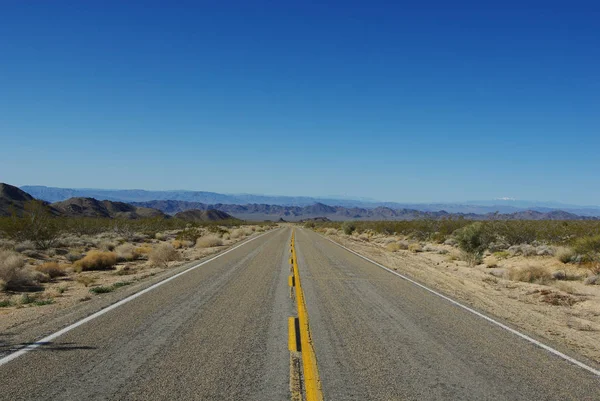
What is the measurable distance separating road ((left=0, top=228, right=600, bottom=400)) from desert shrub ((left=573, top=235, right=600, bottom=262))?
41.8 ft

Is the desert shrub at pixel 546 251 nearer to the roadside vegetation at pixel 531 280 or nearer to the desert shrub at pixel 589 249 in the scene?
the roadside vegetation at pixel 531 280

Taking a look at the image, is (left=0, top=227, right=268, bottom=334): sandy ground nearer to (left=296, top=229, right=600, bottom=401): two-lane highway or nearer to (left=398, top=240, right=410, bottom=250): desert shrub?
(left=296, top=229, right=600, bottom=401): two-lane highway

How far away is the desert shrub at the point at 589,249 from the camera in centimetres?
1887

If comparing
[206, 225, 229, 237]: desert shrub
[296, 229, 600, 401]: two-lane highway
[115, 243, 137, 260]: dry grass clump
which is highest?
[296, 229, 600, 401]: two-lane highway

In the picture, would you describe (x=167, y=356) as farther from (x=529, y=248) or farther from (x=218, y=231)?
(x=218, y=231)

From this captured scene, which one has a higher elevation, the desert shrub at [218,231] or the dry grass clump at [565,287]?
the dry grass clump at [565,287]

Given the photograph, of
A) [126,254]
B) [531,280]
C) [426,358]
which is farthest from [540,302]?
[126,254]

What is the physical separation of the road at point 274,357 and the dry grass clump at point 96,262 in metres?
9.78

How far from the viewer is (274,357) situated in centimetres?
611

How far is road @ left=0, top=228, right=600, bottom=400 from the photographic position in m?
4.96

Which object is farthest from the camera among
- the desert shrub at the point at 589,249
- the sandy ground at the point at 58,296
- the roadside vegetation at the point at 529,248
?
the desert shrub at the point at 589,249

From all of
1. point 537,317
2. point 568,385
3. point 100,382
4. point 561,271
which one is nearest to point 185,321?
point 100,382

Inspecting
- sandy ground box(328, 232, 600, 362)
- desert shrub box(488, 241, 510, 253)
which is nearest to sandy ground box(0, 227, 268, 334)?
sandy ground box(328, 232, 600, 362)

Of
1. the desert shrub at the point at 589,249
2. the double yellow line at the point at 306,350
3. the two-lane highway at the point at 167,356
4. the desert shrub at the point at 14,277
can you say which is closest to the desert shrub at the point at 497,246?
the desert shrub at the point at 589,249
